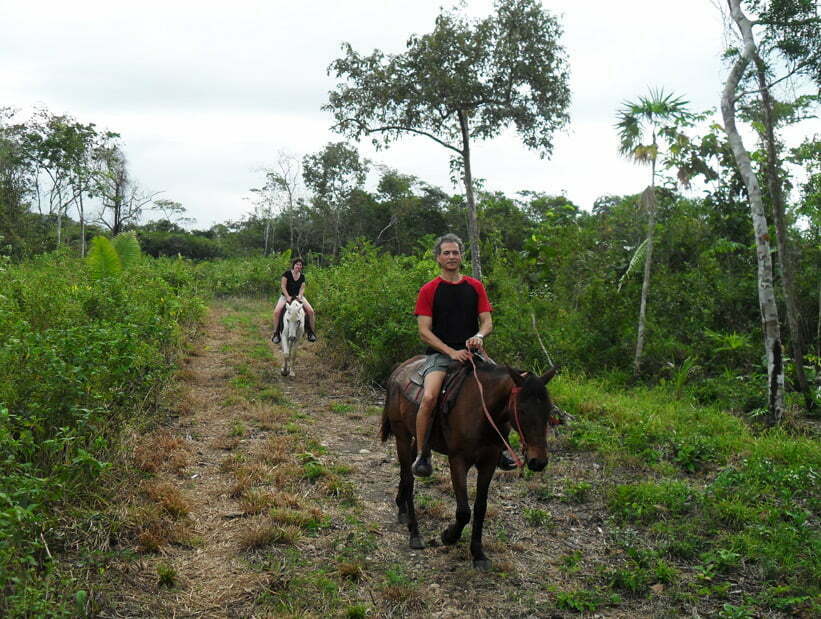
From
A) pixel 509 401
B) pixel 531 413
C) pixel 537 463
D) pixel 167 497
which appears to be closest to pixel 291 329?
pixel 167 497

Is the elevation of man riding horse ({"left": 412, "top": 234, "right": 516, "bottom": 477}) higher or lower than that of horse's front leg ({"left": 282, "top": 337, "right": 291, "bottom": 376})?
higher

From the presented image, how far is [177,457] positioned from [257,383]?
13.9 feet

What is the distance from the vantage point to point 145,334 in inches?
281

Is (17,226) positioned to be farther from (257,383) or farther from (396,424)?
(396,424)

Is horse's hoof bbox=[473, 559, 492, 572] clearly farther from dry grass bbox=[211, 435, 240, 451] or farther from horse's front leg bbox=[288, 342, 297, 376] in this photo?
horse's front leg bbox=[288, 342, 297, 376]

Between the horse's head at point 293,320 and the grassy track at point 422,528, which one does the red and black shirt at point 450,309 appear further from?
the horse's head at point 293,320

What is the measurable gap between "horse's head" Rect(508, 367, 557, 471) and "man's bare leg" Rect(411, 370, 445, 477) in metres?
0.80

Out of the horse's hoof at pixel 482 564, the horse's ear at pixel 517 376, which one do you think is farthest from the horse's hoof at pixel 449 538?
the horse's ear at pixel 517 376

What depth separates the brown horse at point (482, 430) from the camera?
370 cm

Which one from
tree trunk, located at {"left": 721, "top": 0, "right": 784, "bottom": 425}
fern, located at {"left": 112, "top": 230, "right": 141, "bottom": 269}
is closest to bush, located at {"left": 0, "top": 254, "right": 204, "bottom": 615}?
fern, located at {"left": 112, "top": 230, "right": 141, "bottom": 269}

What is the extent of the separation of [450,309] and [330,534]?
83.0 inches

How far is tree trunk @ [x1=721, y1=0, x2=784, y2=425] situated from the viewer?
788cm

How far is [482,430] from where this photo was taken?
411cm

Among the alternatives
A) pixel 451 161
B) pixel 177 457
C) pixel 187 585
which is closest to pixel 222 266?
pixel 451 161
